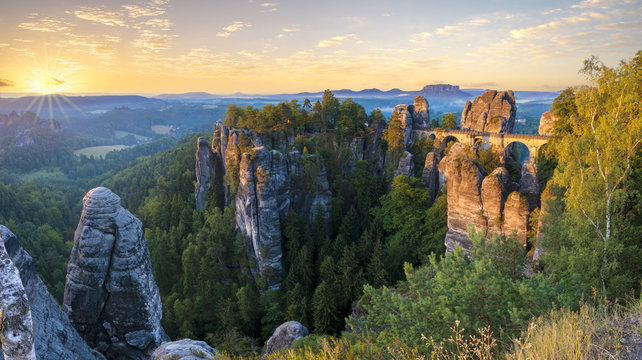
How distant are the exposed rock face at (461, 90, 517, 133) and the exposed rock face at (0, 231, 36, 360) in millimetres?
46311

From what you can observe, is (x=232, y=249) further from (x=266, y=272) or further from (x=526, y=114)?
(x=526, y=114)

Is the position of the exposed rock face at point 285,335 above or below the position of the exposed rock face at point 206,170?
below

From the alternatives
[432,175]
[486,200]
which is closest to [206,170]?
[432,175]

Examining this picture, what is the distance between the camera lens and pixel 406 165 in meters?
38.6

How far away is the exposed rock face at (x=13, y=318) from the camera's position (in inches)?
177

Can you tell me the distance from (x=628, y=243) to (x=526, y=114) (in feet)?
644

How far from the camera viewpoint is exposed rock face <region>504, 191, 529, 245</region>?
930 inches

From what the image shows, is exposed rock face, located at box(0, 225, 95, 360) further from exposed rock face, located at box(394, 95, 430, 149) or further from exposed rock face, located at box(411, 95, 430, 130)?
exposed rock face, located at box(411, 95, 430, 130)

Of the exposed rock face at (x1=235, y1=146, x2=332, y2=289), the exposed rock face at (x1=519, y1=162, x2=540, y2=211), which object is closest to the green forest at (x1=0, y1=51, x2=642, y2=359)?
the exposed rock face at (x1=235, y1=146, x2=332, y2=289)

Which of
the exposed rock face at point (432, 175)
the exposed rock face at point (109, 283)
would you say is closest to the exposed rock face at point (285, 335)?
the exposed rock face at point (109, 283)

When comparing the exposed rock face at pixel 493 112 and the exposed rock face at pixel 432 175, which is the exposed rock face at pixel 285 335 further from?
the exposed rock face at pixel 493 112

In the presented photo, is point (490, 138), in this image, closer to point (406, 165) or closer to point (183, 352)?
point (406, 165)

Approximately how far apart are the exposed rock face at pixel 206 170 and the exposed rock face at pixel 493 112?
35.9m

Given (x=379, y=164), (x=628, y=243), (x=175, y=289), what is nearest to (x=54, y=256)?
(x=175, y=289)
